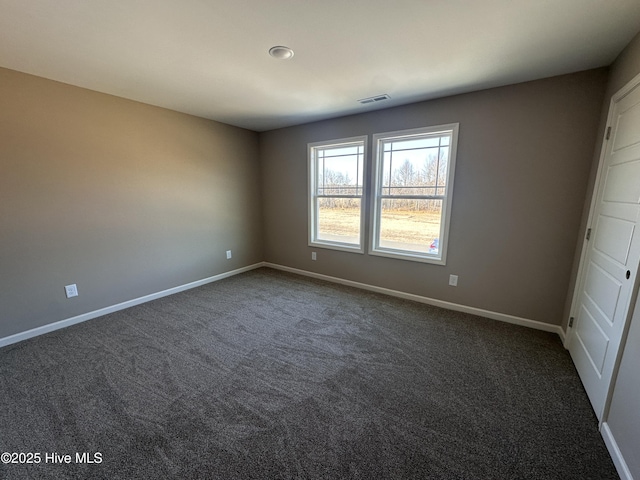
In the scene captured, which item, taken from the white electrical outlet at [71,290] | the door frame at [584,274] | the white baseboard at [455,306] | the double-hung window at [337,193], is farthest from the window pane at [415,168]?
the white electrical outlet at [71,290]

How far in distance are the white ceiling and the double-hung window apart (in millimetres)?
1035

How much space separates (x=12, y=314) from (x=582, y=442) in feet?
14.6

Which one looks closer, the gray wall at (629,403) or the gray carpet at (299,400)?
the gray wall at (629,403)

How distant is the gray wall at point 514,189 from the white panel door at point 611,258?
0.32 meters

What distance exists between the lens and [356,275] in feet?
12.5

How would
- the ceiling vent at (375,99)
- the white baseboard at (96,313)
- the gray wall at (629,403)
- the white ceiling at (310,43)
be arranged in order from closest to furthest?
the gray wall at (629,403) → the white ceiling at (310,43) → the white baseboard at (96,313) → the ceiling vent at (375,99)

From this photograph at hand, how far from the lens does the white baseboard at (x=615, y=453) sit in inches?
48.8

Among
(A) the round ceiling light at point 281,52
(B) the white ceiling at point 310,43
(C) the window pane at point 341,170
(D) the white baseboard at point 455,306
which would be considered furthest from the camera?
(C) the window pane at point 341,170

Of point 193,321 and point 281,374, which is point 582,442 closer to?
point 281,374

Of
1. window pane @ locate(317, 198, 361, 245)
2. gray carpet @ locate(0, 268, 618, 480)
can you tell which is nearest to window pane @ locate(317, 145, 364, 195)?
window pane @ locate(317, 198, 361, 245)

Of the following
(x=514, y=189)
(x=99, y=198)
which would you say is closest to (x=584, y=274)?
(x=514, y=189)

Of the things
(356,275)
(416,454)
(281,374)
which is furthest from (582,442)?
(356,275)

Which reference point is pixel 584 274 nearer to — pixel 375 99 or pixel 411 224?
pixel 411 224

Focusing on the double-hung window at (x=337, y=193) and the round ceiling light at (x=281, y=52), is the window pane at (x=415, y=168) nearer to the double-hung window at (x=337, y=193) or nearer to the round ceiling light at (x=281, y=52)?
the double-hung window at (x=337, y=193)
